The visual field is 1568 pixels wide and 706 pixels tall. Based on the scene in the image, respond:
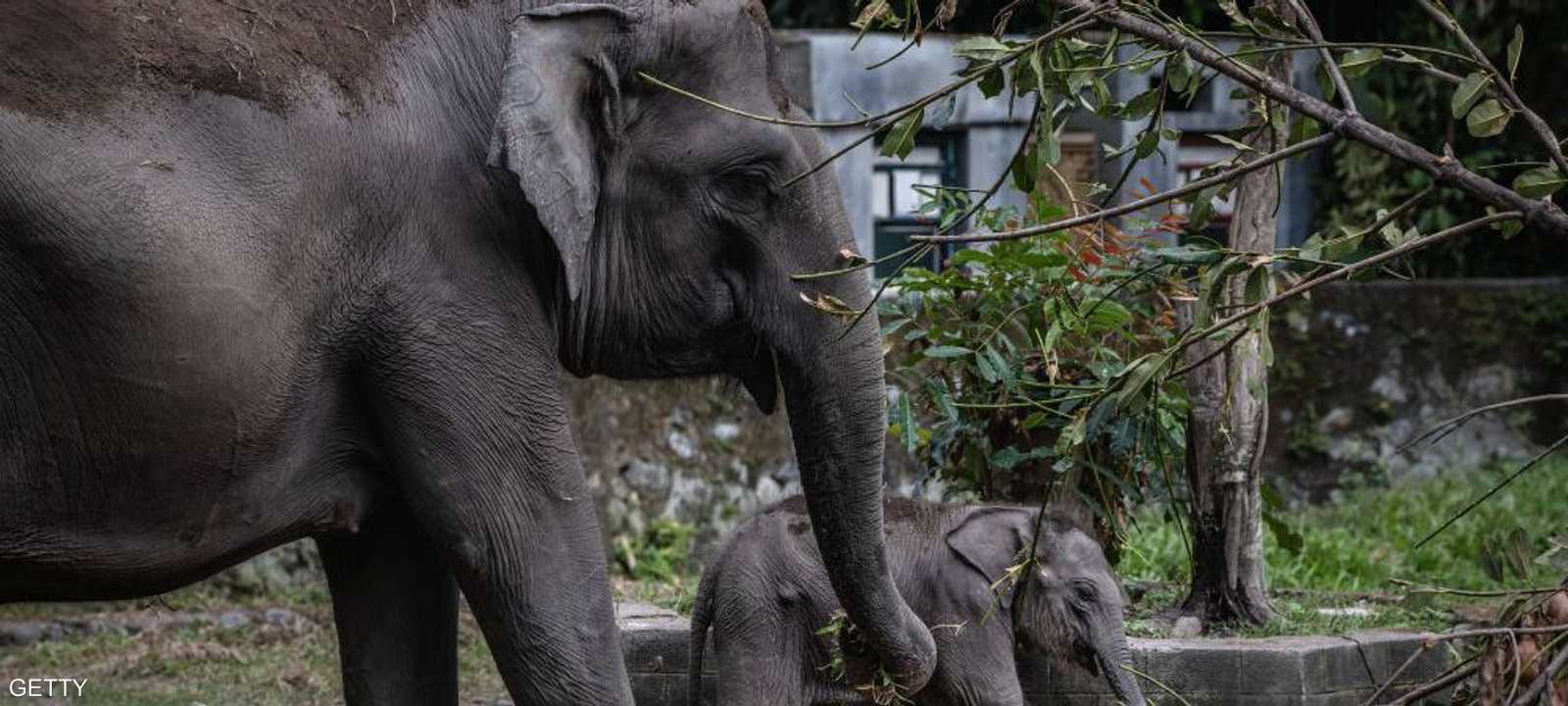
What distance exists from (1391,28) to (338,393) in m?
10.2

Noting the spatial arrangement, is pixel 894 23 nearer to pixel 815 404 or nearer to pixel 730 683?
pixel 815 404

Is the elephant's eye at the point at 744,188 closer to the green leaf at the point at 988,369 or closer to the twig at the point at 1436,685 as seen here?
the twig at the point at 1436,685

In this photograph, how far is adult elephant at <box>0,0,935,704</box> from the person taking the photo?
11.3 ft

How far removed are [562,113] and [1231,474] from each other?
3.79 m

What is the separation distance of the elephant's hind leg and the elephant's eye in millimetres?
996

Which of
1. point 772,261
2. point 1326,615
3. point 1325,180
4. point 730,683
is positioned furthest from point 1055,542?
point 1325,180

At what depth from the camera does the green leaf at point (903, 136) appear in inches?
137

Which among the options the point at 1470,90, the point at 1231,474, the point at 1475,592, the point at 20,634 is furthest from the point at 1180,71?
the point at 20,634

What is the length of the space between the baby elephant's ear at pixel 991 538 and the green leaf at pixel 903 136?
256 cm

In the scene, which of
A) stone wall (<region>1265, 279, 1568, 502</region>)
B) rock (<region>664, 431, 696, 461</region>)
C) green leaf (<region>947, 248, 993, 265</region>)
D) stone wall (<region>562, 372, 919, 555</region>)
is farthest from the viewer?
stone wall (<region>1265, 279, 1568, 502</region>)

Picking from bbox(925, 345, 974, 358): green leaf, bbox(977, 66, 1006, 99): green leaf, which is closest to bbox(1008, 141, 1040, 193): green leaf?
bbox(977, 66, 1006, 99): green leaf

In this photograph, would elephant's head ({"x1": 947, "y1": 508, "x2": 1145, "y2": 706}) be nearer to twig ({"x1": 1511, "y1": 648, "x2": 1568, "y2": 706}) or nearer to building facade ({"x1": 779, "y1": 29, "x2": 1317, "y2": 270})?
twig ({"x1": 1511, "y1": 648, "x2": 1568, "y2": 706})

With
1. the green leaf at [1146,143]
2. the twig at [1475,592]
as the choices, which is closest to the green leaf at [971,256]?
the green leaf at [1146,143]

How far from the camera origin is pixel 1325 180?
41.1 ft
